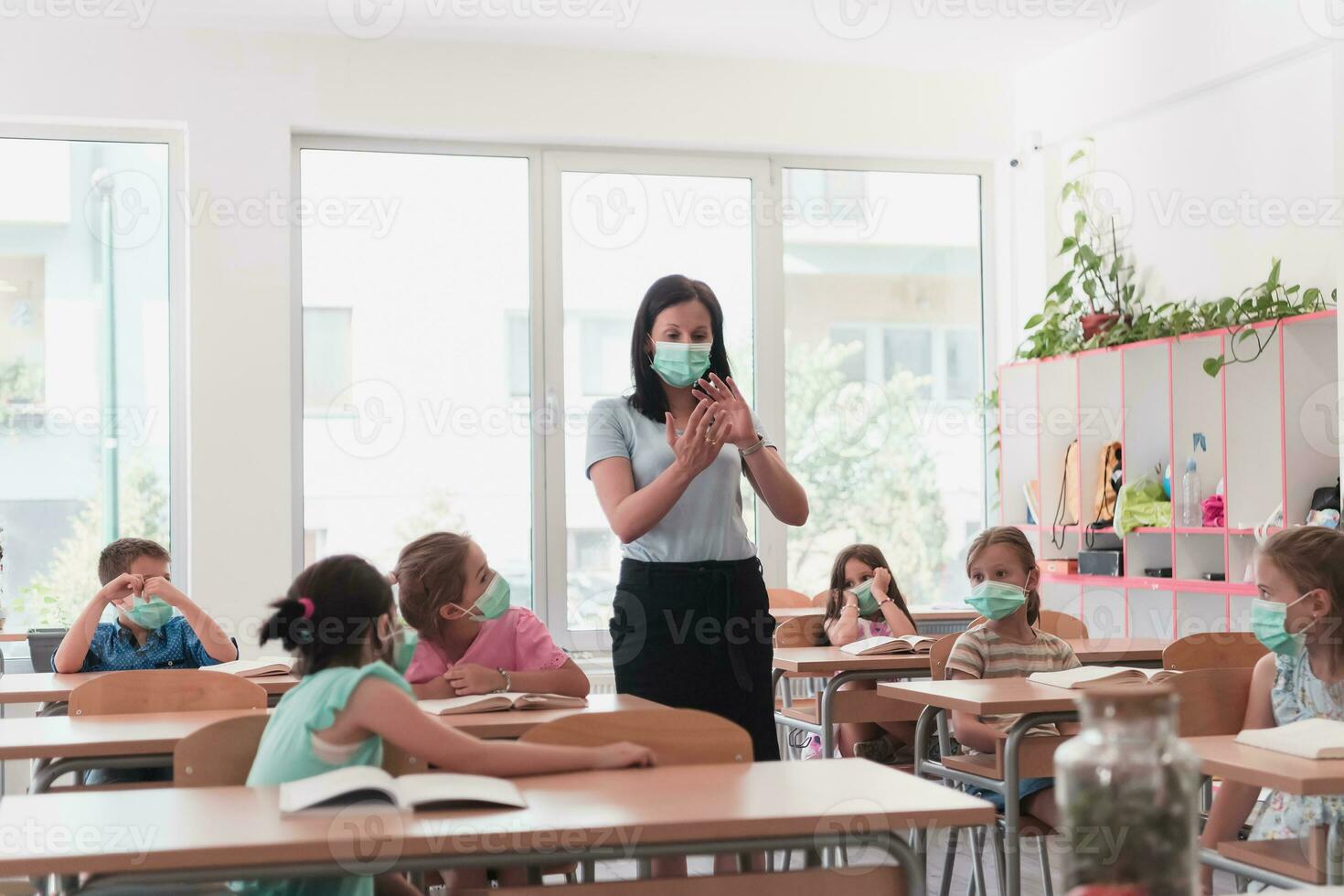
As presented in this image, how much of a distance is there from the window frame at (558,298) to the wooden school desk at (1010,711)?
333 centimetres

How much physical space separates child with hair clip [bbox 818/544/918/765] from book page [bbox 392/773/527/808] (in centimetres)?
241

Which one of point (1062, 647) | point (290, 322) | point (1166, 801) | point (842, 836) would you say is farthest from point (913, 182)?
point (1166, 801)

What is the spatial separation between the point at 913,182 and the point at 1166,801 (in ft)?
19.9

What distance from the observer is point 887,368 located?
6801 millimetres

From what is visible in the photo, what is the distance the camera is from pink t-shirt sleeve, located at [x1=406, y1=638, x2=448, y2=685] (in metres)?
3.13

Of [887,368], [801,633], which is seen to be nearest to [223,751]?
[801,633]

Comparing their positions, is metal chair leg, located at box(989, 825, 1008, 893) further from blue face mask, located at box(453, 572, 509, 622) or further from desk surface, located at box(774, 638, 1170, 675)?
blue face mask, located at box(453, 572, 509, 622)

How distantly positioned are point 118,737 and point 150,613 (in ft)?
4.31

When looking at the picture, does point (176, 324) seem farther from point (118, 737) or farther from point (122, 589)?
point (118, 737)

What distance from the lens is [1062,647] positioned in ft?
12.0

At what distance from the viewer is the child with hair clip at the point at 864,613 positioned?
4.06m

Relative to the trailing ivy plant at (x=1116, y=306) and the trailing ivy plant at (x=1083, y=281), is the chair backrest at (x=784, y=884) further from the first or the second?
the trailing ivy plant at (x=1083, y=281)

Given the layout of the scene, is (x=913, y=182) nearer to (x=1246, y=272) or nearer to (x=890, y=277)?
(x=890, y=277)

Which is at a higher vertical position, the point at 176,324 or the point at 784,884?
the point at 176,324
